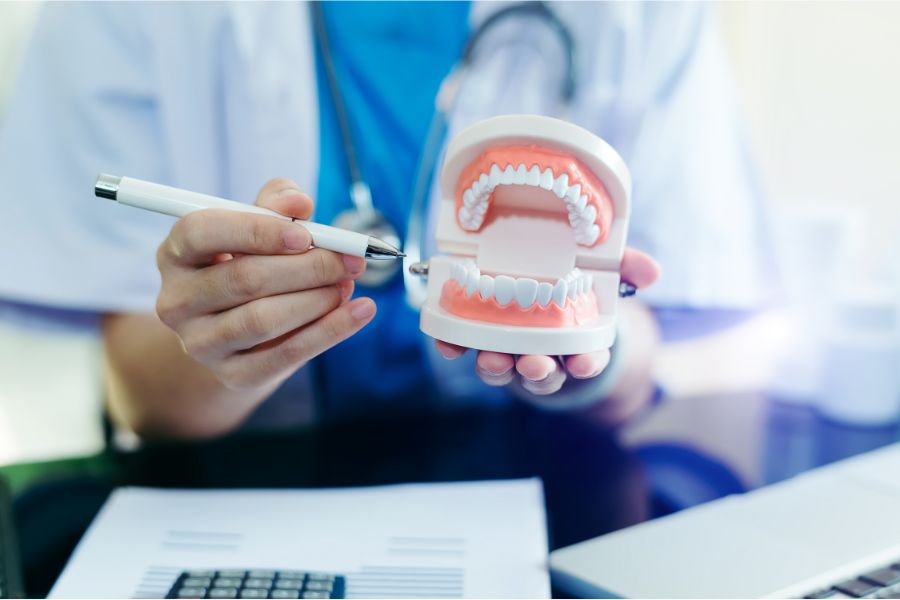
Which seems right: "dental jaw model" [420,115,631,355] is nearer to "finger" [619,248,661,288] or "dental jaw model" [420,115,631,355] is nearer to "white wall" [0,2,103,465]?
"finger" [619,248,661,288]

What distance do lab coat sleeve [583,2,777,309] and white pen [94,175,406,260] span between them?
1.33 ft

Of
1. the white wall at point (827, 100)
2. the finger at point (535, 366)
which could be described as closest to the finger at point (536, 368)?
the finger at point (535, 366)

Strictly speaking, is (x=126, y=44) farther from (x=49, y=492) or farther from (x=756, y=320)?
(x=756, y=320)

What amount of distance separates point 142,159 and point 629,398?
573mm

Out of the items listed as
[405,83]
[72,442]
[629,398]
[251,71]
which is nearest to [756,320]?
[629,398]

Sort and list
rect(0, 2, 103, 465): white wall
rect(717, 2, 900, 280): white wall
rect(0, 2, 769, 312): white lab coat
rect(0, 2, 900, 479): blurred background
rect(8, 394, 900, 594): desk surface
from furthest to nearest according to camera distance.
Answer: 1. rect(0, 2, 103, 465): white wall
2. rect(717, 2, 900, 280): white wall
3. rect(0, 2, 900, 479): blurred background
4. rect(0, 2, 769, 312): white lab coat
5. rect(8, 394, 900, 594): desk surface

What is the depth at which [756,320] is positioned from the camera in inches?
37.8

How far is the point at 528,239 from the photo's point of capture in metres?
0.51

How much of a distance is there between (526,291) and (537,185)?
0.20 ft

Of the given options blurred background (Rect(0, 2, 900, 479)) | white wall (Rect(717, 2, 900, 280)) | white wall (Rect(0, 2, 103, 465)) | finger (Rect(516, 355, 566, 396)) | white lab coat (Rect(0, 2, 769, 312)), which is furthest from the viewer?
white wall (Rect(0, 2, 103, 465))

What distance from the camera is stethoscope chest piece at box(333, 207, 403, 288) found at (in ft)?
2.40

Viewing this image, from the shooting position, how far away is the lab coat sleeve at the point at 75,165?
77 centimetres

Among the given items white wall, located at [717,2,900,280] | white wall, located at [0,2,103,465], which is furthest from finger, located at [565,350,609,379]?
white wall, located at [0,2,103,465]

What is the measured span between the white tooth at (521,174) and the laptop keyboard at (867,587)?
0.31 metres
